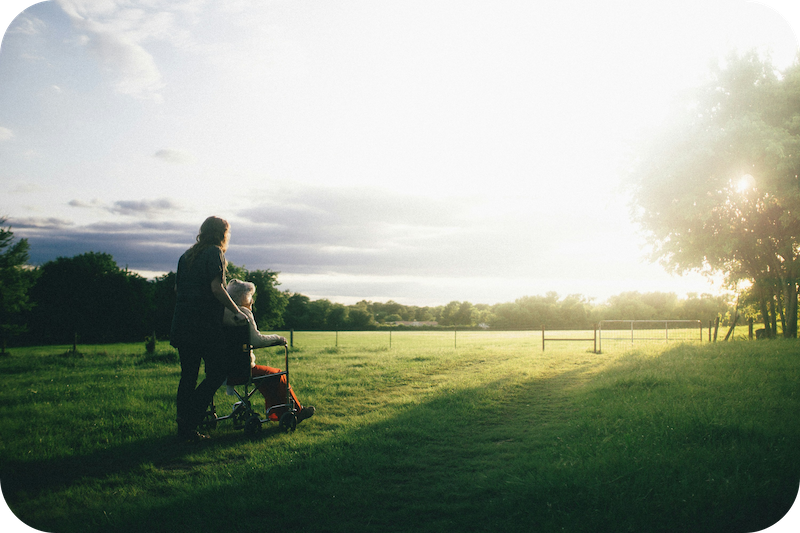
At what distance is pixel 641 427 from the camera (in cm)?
505

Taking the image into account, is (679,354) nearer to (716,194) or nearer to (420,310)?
(716,194)

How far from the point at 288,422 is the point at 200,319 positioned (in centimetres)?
182

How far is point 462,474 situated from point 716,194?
550 inches

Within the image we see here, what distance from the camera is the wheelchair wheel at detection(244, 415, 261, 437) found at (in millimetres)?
5105

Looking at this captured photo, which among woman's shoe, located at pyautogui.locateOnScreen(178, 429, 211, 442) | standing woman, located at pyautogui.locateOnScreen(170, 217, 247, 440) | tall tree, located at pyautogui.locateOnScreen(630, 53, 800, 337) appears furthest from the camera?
tall tree, located at pyautogui.locateOnScreen(630, 53, 800, 337)

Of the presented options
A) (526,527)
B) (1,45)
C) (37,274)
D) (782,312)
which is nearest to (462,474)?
(526,527)

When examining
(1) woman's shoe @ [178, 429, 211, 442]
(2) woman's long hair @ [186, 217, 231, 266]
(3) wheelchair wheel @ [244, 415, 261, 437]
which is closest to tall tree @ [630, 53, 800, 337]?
(2) woman's long hair @ [186, 217, 231, 266]

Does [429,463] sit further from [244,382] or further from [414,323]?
[414,323]

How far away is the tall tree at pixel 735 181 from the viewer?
11.1 metres

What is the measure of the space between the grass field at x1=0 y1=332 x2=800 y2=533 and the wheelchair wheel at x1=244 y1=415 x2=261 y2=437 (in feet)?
0.31

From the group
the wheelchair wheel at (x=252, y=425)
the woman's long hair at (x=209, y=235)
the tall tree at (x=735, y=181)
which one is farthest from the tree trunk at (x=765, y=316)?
the woman's long hair at (x=209, y=235)

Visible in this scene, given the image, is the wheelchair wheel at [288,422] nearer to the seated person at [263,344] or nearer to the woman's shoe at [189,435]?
the seated person at [263,344]

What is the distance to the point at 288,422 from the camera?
211 inches

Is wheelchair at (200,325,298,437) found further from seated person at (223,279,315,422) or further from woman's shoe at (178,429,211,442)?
woman's shoe at (178,429,211,442)
